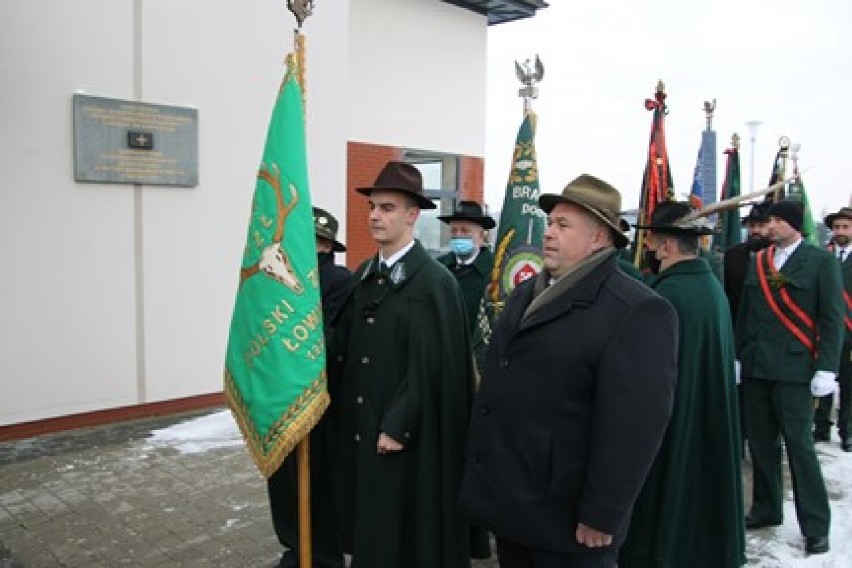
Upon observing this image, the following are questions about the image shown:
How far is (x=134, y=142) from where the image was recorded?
649 cm

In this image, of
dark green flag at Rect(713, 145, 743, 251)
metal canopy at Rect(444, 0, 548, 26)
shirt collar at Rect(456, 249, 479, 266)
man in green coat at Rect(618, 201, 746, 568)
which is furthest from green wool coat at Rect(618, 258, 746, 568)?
metal canopy at Rect(444, 0, 548, 26)

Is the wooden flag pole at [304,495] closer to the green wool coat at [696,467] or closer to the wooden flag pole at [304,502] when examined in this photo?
the wooden flag pole at [304,502]

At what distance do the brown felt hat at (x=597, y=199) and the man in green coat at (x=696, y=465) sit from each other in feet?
3.79

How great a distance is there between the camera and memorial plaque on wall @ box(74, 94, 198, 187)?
6199mm

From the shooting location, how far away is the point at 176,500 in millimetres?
4844

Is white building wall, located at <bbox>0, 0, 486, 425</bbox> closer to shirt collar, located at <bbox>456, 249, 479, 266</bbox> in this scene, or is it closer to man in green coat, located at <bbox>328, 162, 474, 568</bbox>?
shirt collar, located at <bbox>456, 249, 479, 266</bbox>

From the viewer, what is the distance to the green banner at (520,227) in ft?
17.5

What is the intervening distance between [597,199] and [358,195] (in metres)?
7.31

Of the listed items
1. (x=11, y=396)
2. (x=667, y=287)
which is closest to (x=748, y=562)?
(x=667, y=287)

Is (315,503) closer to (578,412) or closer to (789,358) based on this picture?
(578,412)

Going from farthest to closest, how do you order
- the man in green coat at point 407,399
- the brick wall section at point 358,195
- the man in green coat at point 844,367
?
1. the brick wall section at point 358,195
2. the man in green coat at point 844,367
3. the man in green coat at point 407,399

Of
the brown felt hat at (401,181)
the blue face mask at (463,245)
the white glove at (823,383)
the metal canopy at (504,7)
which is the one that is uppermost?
the metal canopy at (504,7)

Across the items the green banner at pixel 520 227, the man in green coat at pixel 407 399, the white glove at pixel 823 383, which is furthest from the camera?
the green banner at pixel 520 227

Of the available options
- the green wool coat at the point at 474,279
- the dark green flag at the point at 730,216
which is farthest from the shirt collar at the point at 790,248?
the dark green flag at the point at 730,216
